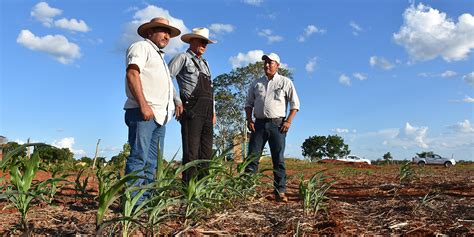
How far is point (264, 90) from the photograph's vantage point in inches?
190

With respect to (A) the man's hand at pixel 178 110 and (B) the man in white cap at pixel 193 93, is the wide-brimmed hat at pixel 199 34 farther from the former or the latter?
(A) the man's hand at pixel 178 110

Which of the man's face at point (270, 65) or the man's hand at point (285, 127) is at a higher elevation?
the man's face at point (270, 65)

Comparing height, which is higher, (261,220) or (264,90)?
(264,90)

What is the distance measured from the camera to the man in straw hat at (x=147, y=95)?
3131mm

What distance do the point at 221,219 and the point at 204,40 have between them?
7.19 feet

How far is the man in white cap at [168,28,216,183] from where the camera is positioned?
13.3ft

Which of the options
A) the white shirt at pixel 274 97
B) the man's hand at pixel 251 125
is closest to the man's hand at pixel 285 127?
the white shirt at pixel 274 97

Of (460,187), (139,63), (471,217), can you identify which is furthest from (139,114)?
(460,187)

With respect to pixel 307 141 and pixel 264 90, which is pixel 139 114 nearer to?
pixel 264 90

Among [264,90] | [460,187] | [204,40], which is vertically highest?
[204,40]

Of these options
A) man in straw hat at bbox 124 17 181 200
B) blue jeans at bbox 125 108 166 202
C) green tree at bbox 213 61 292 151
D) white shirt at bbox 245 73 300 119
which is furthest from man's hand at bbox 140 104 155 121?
green tree at bbox 213 61 292 151

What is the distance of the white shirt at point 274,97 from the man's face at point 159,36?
4.99 ft

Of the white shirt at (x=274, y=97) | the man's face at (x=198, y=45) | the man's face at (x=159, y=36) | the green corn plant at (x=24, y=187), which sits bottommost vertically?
the green corn plant at (x=24, y=187)

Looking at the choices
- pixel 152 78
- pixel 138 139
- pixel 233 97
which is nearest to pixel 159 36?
pixel 152 78
